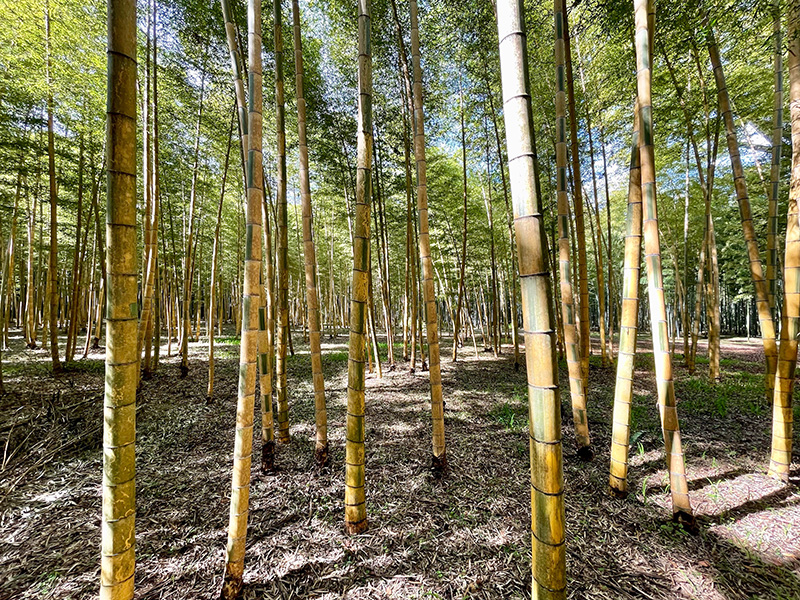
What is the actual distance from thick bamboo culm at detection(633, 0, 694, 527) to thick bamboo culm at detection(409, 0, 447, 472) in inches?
53.3

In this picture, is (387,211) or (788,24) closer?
(788,24)

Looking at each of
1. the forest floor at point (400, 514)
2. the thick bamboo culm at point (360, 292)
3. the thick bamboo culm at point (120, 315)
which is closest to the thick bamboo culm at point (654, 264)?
the forest floor at point (400, 514)

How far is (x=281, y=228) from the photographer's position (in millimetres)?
2656

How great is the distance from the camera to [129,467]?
98 cm

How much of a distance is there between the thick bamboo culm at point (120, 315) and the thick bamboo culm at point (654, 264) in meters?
2.40

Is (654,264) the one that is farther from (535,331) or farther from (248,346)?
(248,346)

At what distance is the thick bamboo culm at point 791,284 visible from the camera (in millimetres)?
2150

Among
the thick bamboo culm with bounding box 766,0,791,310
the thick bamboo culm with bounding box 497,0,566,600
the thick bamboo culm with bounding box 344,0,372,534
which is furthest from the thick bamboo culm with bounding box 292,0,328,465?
the thick bamboo culm with bounding box 766,0,791,310

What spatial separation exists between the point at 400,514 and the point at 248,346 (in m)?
1.61

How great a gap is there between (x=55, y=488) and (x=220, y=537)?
5.31 ft

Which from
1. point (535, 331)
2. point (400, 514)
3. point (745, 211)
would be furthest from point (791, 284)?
point (400, 514)

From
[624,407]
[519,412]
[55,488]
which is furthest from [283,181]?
[519,412]

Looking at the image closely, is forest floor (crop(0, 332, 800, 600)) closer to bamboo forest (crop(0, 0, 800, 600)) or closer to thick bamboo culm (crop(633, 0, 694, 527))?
bamboo forest (crop(0, 0, 800, 600))

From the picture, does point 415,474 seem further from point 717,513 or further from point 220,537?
point 717,513
